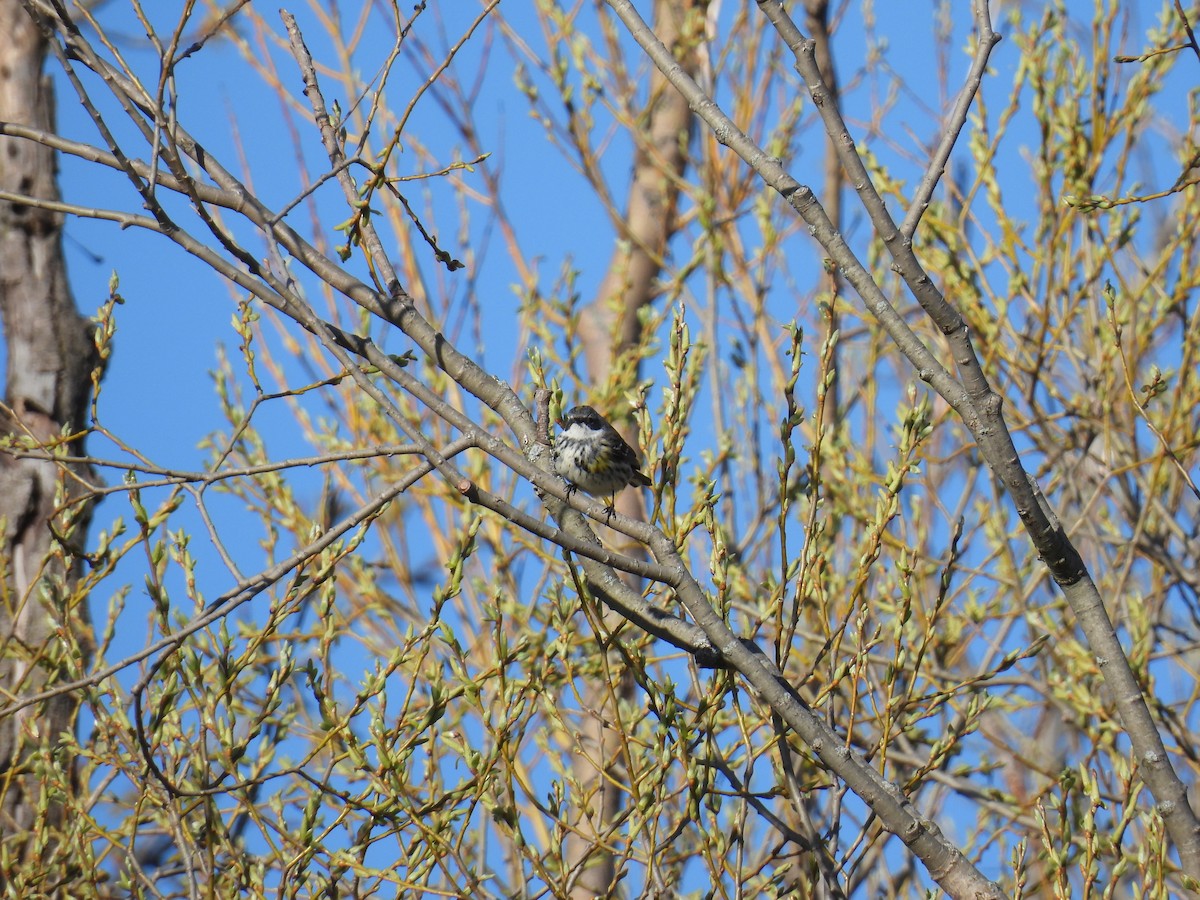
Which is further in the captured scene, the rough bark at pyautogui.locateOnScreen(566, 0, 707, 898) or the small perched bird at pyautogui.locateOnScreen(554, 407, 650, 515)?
the rough bark at pyautogui.locateOnScreen(566, 0, 707, 898)

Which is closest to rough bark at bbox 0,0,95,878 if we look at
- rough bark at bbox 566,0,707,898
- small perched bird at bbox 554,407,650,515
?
small perched bird at bbox 554,407,650,515

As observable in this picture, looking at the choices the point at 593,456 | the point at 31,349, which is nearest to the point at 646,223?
the point at 593,456

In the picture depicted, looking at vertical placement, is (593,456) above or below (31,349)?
below

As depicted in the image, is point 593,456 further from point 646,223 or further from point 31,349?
point 646,223

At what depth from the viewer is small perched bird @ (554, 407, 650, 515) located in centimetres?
511

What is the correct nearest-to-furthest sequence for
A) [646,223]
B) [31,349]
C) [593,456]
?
[593,456], [31,349], [646,223]

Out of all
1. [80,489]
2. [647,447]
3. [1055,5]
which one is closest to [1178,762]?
[1055,5]

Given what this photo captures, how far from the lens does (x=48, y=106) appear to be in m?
5.75

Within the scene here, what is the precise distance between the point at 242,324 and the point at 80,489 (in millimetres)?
2246

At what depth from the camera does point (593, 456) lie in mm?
5094

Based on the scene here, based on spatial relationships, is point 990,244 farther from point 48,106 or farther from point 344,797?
point 48,106

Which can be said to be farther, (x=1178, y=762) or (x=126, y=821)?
(x=1178, y=762)

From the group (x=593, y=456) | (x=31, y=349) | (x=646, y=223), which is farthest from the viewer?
(x=646, y=223)

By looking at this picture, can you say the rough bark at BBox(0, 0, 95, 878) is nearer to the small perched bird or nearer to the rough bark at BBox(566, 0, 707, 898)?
the small perched bird
